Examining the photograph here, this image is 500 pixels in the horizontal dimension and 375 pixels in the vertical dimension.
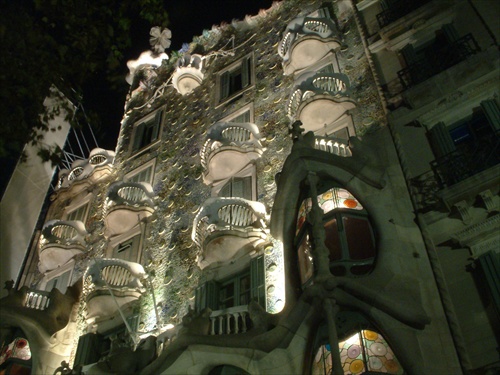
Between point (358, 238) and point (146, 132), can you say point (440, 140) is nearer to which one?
point (358, 238)

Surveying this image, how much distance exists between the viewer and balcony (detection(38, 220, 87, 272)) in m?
20.2

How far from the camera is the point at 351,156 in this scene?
1373 cm

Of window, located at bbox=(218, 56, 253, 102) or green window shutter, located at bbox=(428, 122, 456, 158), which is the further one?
window, located at bbox=(218, 56, 253, 102)

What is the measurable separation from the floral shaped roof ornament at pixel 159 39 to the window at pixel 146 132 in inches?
201

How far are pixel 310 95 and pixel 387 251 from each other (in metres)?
6.11

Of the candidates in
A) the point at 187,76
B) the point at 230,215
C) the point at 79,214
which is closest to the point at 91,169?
the point at 79,214

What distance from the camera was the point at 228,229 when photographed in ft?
49.4

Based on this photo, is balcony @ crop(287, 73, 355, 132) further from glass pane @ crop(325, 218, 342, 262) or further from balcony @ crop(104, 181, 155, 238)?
balcony @ crop(104, 181, 155, 238)

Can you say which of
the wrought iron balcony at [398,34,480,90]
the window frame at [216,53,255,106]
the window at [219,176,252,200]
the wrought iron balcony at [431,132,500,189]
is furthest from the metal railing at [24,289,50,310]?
the wrought iron balcony at [398,34,480,90]

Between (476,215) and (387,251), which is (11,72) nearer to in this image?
(387,251)

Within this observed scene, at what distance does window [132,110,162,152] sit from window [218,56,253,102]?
3.00 meters

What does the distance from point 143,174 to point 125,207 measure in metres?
2.85

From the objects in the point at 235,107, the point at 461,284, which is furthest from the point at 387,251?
the point at 235,107

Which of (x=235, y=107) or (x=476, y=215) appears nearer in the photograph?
(x=476, y=215)
